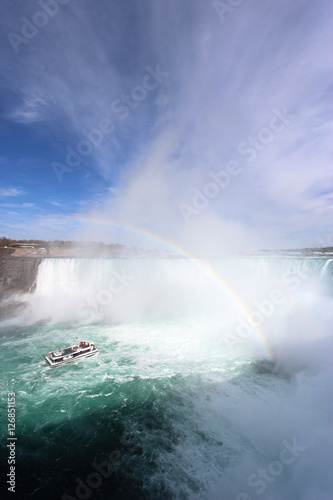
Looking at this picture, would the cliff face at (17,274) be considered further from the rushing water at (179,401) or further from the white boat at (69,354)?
the white boat at (69,354)

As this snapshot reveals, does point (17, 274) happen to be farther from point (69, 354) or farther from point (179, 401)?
point (179, 401)

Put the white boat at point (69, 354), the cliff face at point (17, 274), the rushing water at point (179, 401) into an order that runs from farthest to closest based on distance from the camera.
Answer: the cliff face at point (17, 274), the white boat at point (69, 354), the rushing water at point (179, 401)

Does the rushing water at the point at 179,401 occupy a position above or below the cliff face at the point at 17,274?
below

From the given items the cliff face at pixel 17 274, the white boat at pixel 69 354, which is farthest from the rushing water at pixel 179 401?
the cliff face at pixel 17 274

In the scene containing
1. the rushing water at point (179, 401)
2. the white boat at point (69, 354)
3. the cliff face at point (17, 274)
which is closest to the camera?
the rushing water at point (179, 401)

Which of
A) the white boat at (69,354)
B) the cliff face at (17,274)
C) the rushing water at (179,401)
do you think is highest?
the cliff face at (17,274)

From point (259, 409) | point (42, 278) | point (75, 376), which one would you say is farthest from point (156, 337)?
point (42, 278)

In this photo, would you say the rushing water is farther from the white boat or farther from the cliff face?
the cliff face

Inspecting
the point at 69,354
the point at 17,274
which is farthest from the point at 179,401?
the point at 17,274
